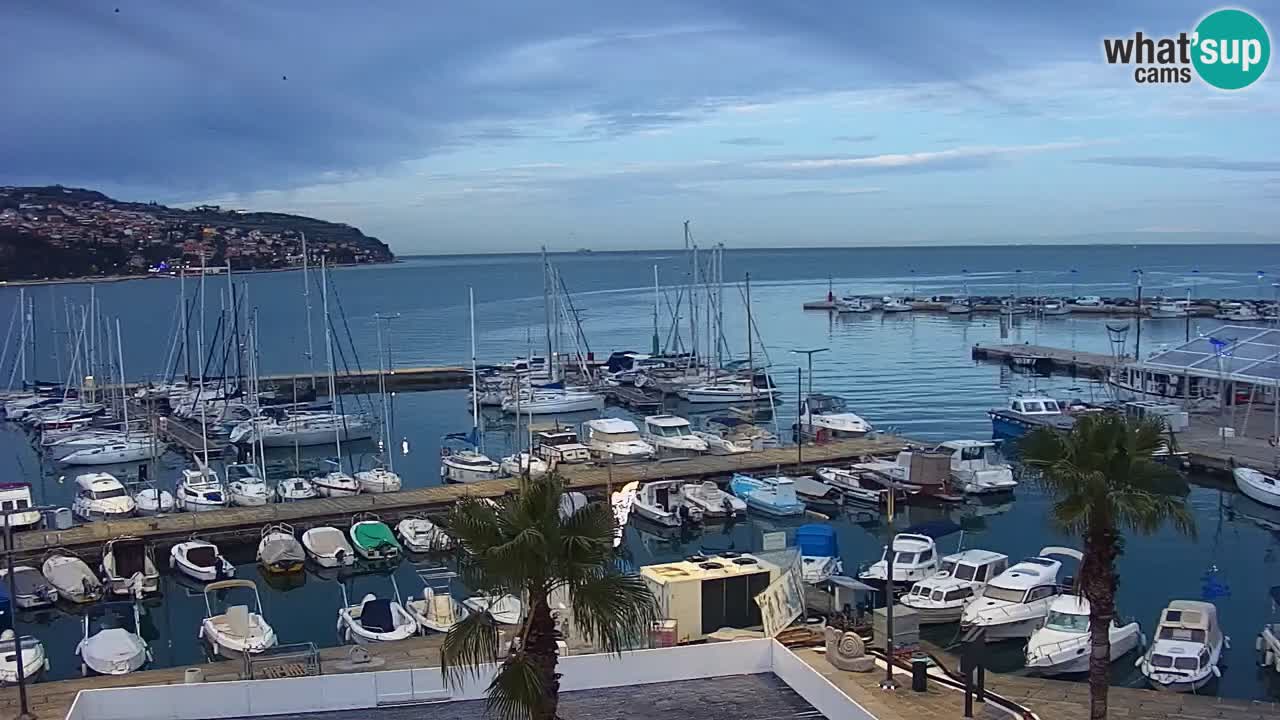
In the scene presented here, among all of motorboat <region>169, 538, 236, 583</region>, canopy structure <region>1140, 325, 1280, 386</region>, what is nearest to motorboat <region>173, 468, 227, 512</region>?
motorboat <region>169, 538, 236, 583</region>

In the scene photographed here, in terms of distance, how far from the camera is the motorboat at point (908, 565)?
31.5m

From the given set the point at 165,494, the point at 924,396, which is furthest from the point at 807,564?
the point at 924,396

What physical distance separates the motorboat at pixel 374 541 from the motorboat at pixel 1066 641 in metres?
20.0

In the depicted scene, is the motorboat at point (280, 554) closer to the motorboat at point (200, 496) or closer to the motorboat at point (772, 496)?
the motorboat at point (200, 496)

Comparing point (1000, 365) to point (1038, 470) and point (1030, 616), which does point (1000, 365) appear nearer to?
point (1030, 616)

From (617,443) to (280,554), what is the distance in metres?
18.2

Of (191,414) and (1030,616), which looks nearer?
(1030,616)

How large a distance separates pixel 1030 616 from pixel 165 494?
99.9ft

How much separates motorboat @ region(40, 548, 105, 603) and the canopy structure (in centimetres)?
4517

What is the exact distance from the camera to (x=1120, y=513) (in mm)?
14383

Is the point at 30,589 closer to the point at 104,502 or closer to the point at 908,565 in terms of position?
the point at 104,502

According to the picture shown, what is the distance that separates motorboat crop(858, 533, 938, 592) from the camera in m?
31.5

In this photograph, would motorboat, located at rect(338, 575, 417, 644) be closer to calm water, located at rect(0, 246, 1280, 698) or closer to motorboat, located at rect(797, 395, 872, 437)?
calm water, located at rect(0, 246, 1280, 698)

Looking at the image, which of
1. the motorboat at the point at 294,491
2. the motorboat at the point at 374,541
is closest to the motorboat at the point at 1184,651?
the motorboat at the point at 374,541
